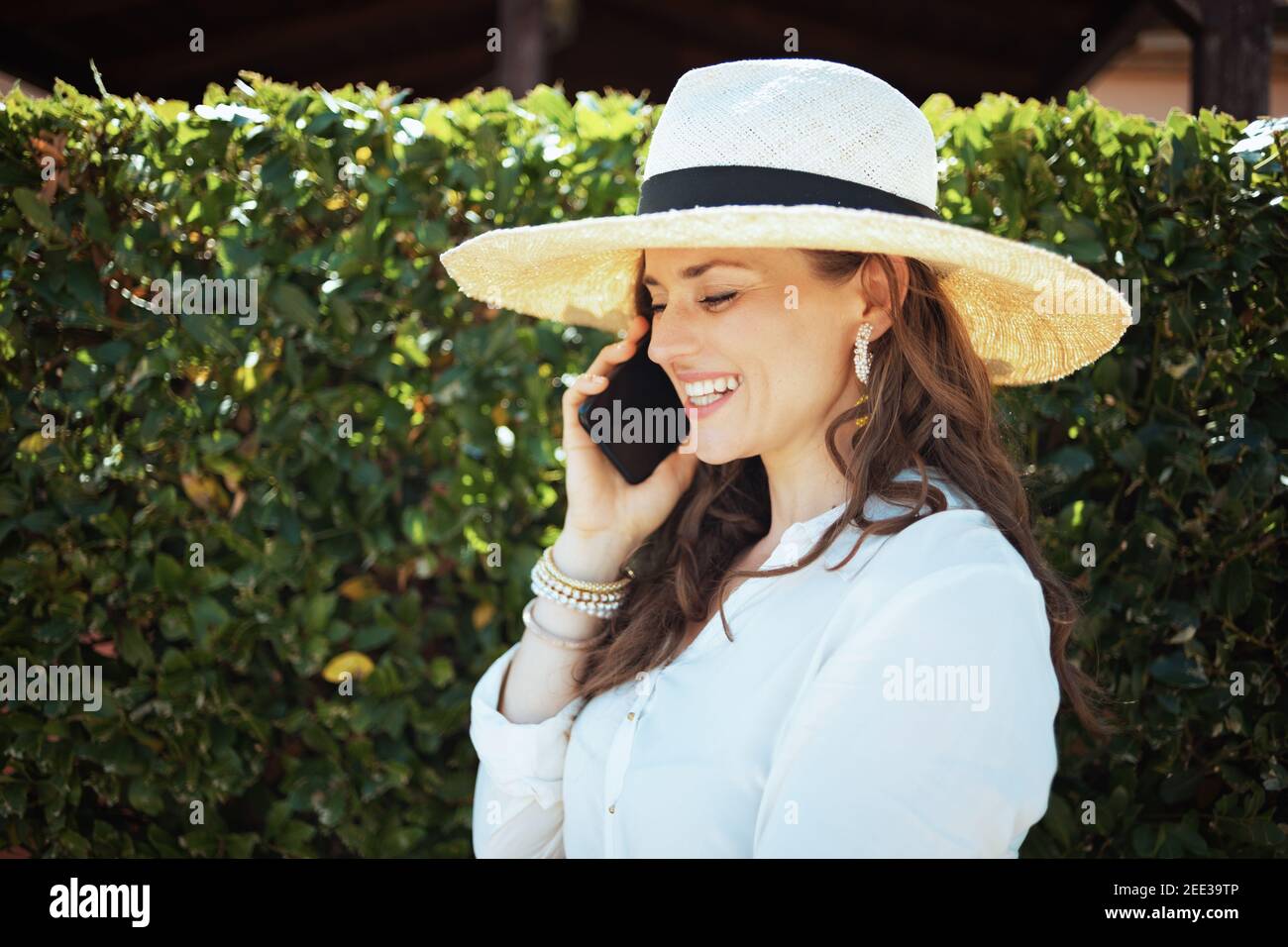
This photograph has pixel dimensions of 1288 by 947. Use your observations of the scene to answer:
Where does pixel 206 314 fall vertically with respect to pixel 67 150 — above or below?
below

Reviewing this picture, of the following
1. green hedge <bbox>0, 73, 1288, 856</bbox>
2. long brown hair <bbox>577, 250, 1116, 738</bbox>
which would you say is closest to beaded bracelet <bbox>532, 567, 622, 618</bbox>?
long brown hair <bbox>577, 250, 1116, 738</bbox>

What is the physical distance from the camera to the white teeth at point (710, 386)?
186 centimetres

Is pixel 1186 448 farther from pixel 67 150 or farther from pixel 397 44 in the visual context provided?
pixel 397 44

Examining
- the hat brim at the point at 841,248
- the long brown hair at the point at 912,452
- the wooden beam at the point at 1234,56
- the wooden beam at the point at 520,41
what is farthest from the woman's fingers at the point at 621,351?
the wooden beam at the point at 520,41

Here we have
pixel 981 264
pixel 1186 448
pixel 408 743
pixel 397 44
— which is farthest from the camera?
pixel 397 44

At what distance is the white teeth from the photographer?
1.86 metres

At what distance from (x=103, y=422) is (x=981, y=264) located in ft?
7.38

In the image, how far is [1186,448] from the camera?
109 inches

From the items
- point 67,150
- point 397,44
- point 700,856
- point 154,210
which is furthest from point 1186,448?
point 397,44

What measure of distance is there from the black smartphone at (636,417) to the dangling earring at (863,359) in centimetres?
48

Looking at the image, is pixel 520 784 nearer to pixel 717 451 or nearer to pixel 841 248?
pixel 717 451

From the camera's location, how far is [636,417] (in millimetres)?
2258

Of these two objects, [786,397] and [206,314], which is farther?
[206,314]

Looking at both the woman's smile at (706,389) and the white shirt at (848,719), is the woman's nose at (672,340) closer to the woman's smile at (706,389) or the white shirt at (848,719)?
the woman's smile at (706,389)
